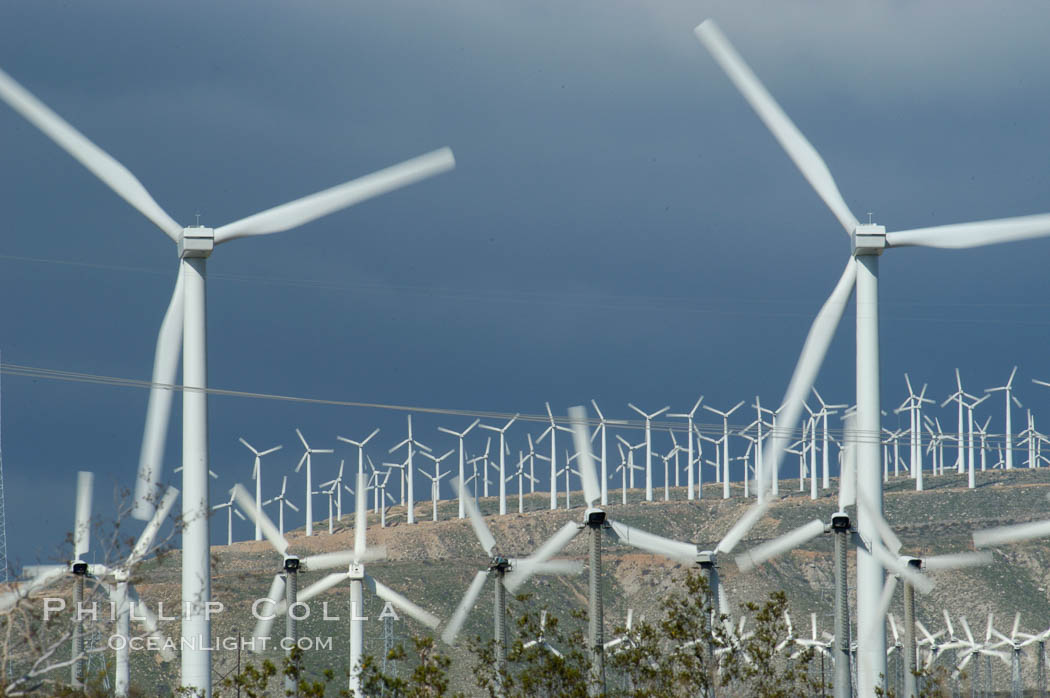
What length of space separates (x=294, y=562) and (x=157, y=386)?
114 feet

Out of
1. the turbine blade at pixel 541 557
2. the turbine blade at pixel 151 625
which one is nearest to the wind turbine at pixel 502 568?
the turbine blade at pixel 541 557

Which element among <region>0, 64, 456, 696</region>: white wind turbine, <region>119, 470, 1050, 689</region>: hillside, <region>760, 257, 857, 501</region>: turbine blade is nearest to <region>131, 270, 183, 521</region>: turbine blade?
<region>0, 64, 456, 696</region>: white wind turbine

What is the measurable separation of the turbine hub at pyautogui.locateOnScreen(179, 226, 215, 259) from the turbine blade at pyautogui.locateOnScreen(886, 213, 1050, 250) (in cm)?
2426

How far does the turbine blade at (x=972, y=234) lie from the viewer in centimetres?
5288

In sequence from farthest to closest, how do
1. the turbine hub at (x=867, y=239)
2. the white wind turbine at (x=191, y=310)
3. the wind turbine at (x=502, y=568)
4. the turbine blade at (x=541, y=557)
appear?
1. the turbine blade at (x=541, y=557)
2. the wind turbine at (x=502, y=568)
3. the turbine hub at (x=867, y=239)
4. the white wind turbine at (x=191, y=310)

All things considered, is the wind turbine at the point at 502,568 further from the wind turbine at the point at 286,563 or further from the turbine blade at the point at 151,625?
the turbine blade at the point at 151,625

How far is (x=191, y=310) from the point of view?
49156 millimetres

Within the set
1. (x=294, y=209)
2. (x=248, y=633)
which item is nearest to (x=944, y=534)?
(x=248, y=633)

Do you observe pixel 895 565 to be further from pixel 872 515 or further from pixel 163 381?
pixel 163 381

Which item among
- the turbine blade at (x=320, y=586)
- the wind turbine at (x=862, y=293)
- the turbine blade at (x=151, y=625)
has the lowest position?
the turbine blade at (x=151, y=625)

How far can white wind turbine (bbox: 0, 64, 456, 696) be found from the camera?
46.0 metres

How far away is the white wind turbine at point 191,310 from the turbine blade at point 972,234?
18700 mm

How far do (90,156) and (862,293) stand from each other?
1047 inches

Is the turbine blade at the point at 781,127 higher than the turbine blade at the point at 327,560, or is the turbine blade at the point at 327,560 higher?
the turbine blade at the point at 781,127
